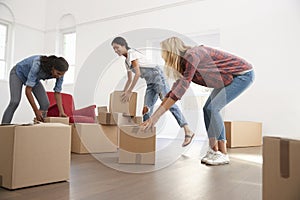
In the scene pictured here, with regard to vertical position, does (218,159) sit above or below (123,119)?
below

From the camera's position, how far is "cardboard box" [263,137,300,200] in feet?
2.33

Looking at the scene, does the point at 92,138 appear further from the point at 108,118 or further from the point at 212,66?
the point at 212,66

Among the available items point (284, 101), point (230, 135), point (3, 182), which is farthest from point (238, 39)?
point (3, 182)

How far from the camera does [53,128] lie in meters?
1.25

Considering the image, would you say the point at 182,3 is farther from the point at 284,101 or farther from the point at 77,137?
the point at 77,137

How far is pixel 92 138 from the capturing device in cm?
239

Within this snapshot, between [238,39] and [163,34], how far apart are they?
138 cm

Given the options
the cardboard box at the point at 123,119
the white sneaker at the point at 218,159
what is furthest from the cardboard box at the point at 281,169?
the cardboard box at the point at 123,119

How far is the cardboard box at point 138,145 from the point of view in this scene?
1806 mm

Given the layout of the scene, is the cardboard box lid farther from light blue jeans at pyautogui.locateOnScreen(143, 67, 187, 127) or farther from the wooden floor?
light blue jeans at pyautogui.locateOnScreen(143, 67, 187, 127)

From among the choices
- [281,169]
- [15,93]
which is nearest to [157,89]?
[15,93]

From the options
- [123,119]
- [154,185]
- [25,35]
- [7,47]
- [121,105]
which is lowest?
[154,185]

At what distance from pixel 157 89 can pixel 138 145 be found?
2.48ft

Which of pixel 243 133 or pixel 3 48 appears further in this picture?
pixel 3 48
